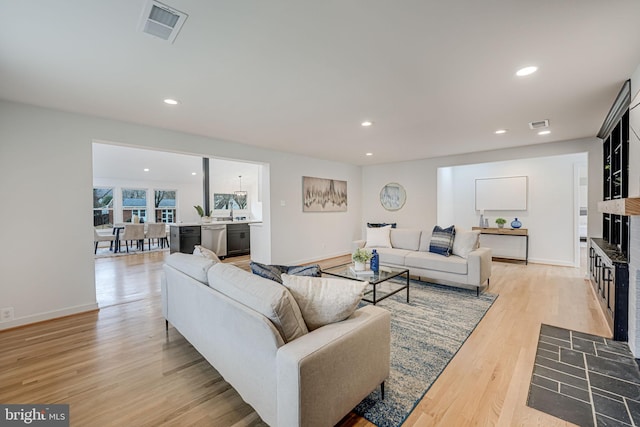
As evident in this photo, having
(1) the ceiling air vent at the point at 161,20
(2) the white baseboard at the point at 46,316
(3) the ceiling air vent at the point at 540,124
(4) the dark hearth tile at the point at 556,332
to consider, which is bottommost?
(4) the dark hearth tile at the point at 556,332

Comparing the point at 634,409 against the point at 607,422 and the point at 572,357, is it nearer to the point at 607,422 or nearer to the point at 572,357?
the point at 607,422

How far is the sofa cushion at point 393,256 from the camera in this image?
442 centimetres

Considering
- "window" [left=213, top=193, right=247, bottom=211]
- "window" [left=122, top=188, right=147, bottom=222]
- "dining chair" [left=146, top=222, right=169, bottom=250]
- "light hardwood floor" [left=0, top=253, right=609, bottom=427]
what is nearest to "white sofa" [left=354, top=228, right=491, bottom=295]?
"light hardwood floor" [left=0, top=253, right=609, bottom=427]

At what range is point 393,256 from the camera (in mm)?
4488

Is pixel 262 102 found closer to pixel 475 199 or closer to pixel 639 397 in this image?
pixel 639 397

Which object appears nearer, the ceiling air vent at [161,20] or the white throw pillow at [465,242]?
the ceiling air vent at [161,20]

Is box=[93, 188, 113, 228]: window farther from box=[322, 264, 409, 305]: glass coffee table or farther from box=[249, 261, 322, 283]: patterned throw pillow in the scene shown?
box=[249, 261, 322, 283]: patterned throw pillow

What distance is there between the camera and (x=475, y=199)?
21.1 ft

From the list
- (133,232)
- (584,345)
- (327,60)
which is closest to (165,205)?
(133,232)

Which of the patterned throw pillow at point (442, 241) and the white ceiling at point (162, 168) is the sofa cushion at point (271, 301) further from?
the white ceiling at point (162, 168)

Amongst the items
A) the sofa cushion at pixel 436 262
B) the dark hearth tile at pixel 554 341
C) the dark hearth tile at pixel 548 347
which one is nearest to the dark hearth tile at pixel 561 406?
the dark hearth tile at pixel 548 347

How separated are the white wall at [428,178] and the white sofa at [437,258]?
73.0 inches

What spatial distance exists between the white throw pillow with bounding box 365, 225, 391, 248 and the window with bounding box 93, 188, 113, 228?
8957 mm

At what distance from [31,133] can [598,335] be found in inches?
241
